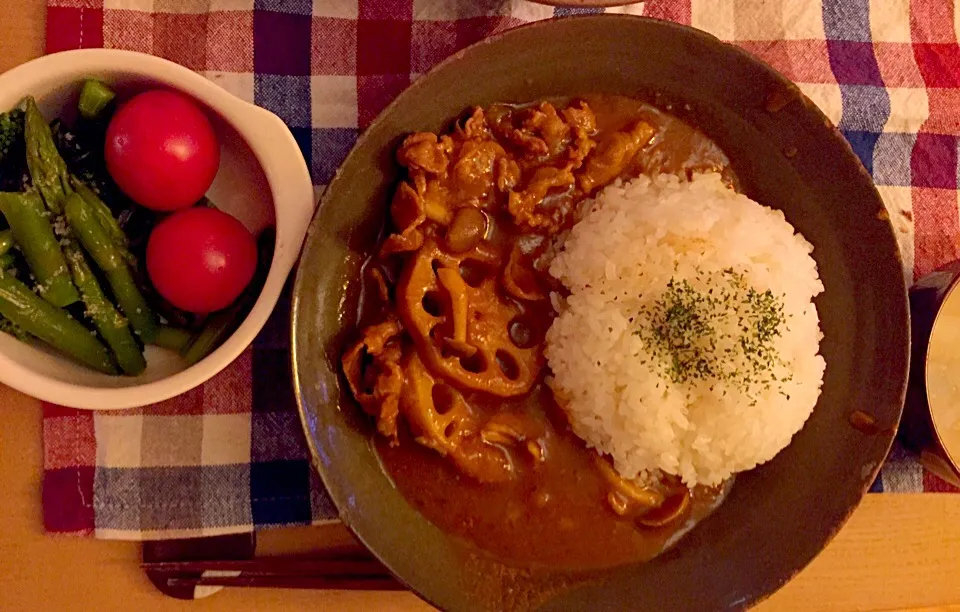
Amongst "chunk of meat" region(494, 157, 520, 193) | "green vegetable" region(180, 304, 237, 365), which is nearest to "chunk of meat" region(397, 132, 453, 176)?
"chunk of meat" region(494, 157, 520, 193)

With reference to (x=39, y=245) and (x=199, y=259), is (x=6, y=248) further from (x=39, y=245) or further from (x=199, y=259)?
(x=199, y=259)

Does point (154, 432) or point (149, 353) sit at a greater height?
point (149, 353)

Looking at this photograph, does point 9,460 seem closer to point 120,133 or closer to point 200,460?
point 200,460

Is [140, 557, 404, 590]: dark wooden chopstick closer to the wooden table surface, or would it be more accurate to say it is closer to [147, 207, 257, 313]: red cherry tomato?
the wooden table surface

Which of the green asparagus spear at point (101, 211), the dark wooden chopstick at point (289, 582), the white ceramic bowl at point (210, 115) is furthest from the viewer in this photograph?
the dark wooden chopstick at point (289, 582)

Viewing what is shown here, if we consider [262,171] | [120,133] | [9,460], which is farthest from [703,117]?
[9,460]

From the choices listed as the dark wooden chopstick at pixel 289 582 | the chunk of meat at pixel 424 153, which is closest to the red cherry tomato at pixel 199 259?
the chunk of meat at pixel 424 153

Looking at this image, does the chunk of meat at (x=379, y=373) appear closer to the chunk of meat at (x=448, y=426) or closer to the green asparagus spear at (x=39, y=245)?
the chunk of meat at (x=448, y=426)
